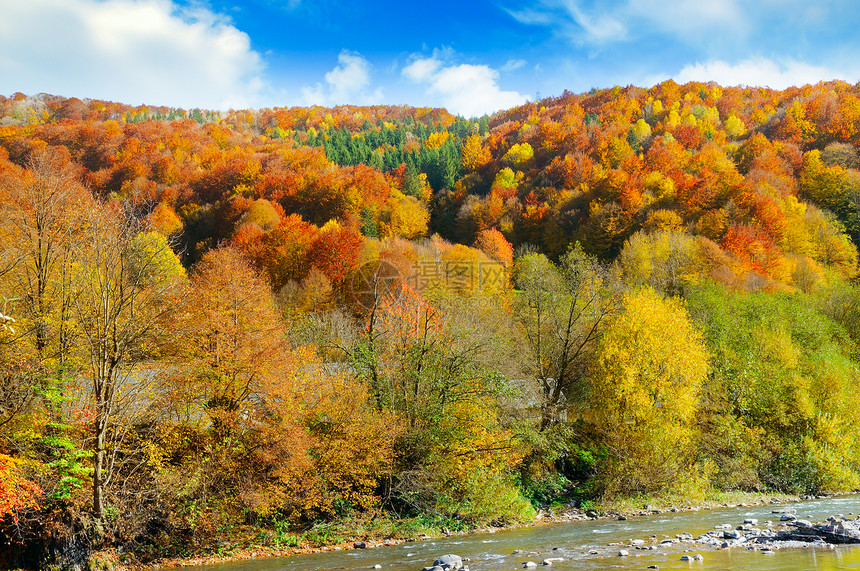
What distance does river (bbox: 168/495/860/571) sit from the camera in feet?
49.9

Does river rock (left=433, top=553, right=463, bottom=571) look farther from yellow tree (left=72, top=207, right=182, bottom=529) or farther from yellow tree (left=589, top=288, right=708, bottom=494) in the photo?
yellow tree (left=589, top=288, right=708, bottom=494)

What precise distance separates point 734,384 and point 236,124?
13229 centimetres

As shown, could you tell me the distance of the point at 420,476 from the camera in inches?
1001

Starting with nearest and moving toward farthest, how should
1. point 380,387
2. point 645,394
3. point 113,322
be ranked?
point 113,322
point 380,387
point 645,394

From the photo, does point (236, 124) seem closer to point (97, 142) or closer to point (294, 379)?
point (97, 142)

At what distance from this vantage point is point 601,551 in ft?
59.7

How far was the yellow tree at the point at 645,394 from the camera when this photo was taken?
29078 mm

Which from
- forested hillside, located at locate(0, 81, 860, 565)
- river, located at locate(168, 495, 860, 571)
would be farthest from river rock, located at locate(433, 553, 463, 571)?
forested hillside, located at locate(0, 81, 860, 565)

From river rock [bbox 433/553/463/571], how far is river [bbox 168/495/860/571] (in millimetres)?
445

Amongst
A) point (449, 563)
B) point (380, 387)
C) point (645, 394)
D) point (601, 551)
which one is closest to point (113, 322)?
point (380, 387)

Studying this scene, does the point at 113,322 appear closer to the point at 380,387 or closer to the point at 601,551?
the point at 380,387

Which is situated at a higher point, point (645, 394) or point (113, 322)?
point (113, 322)

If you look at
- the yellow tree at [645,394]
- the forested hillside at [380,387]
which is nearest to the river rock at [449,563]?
the forested hillside at [380,387]

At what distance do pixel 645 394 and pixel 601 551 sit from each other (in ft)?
42.4
